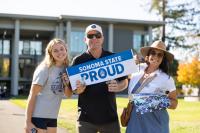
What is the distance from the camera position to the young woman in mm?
5488

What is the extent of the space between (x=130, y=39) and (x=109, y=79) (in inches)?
2432

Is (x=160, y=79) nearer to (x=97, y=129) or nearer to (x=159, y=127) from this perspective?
(x=159, y=127)

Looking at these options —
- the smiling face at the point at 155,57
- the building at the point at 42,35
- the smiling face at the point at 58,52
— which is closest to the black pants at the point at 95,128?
the smiling face at the point at 58,52

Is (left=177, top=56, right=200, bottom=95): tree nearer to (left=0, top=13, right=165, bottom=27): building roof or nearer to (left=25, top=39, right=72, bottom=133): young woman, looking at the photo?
(left=0, top=13, right=165, bottom=27): building roof

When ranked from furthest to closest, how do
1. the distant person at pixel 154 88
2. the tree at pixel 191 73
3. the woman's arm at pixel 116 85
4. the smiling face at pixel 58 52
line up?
the tree at pixel 191 73, the smiling face at pixel 58 52, the woman's arm at pixel 116 85, the distant person at pixel 154 88

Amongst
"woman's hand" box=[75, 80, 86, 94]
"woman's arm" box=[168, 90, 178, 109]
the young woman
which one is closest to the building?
the young woman

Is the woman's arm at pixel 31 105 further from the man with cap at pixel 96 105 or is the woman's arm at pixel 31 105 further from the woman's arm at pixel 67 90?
the man with cap at pixel 96 105

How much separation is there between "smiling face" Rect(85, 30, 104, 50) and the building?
2156 inches

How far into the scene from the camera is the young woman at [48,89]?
216 inches

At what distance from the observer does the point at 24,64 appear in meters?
71.0

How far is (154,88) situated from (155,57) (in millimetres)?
340

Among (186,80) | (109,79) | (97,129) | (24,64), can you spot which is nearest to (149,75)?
(109,79)

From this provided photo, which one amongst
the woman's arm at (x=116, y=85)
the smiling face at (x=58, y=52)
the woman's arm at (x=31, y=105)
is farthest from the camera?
the smiling face at (x=58, y=52)

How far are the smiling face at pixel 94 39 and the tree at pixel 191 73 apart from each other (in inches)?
2125
